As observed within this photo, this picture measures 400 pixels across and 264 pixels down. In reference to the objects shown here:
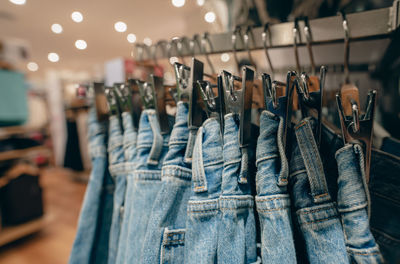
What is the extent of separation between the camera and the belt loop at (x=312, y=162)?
0.34m

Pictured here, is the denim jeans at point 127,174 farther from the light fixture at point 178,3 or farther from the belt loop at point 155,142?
the light fixture at point 178,3

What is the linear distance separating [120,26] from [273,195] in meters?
0.86

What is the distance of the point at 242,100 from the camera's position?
0.37 m

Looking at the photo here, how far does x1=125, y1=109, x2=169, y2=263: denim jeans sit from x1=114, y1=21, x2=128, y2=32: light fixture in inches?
21.2

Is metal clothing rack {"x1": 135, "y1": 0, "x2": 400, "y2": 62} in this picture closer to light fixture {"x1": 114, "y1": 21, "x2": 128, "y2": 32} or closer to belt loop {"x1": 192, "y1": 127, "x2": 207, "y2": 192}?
belt loop {"x1": 192, "y1": 127, "x2": 207, "y2": 192}

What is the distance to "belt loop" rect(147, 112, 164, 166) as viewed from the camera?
1.56 feet

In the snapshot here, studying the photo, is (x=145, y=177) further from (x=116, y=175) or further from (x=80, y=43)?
(x=80, y=43)

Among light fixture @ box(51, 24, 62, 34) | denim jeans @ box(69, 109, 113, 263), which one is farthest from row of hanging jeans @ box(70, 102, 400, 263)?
light fixture @ box(51, 24, 62, 34)

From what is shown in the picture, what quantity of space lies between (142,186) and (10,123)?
1.87m

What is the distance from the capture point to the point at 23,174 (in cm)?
176

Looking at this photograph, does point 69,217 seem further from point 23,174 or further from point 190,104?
point 190,104

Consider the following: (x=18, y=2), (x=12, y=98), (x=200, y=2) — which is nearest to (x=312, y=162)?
(x=18, y=2)

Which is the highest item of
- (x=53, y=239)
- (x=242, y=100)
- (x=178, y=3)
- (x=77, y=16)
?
(x=178, y=3)

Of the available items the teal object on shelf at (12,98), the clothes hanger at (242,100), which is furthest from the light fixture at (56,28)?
the teal object on shelf at (12,98)
